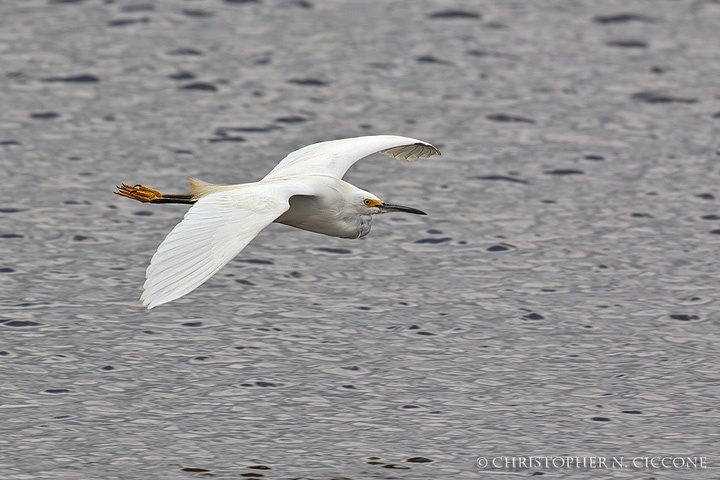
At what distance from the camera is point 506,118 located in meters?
21.9

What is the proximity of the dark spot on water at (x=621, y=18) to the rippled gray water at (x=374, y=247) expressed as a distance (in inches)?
1.6

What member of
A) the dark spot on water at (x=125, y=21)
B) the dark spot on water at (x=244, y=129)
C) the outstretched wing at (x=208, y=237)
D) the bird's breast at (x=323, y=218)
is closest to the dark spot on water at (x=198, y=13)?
the dark spot on water at (x=125, y=21)

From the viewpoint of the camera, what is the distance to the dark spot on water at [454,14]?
25.6 meters

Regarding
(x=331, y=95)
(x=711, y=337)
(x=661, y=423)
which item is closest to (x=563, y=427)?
(x=661, y=423)

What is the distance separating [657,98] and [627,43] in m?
2.46

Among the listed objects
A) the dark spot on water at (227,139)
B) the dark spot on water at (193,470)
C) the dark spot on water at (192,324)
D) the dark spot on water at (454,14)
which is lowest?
the dark spot on water at (192,324)

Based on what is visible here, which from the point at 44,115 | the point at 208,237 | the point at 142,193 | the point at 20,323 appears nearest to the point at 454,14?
the point at 44,115

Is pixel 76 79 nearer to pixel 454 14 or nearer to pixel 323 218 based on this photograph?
pixel 454 14

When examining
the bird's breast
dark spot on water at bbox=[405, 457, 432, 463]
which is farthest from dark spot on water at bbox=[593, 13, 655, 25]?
dark spot on water at bbox=[405, 457, 432, 463]

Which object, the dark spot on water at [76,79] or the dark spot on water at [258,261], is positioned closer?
the dark spot on water at [258,261]

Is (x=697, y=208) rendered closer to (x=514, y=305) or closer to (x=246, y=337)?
(x=514, y=305)

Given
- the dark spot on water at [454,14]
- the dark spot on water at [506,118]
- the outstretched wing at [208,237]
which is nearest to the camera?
the outstretched wing at [208,237]

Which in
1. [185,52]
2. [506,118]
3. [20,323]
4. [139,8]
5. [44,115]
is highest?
[139,8]

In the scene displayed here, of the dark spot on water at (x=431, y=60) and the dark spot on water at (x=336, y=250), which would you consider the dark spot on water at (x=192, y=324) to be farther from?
the dark spot on water at (x=431, y=60)
